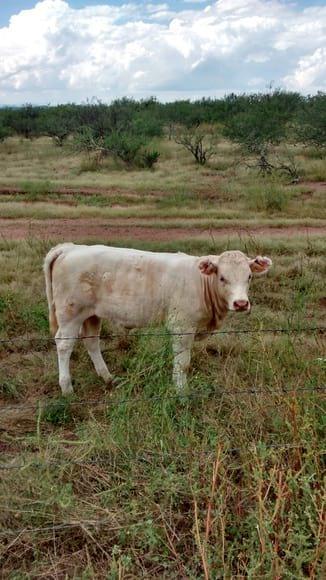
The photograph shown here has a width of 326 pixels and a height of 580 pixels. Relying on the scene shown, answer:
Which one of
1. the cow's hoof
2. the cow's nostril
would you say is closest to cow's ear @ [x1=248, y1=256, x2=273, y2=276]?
the cow's nostril

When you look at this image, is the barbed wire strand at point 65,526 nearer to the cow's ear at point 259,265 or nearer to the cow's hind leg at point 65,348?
the cow's hind leg at point 65,348

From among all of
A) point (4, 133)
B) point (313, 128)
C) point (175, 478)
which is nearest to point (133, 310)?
point (175, 478)

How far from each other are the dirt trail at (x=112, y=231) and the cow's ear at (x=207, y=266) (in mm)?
6654

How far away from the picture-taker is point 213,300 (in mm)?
5793

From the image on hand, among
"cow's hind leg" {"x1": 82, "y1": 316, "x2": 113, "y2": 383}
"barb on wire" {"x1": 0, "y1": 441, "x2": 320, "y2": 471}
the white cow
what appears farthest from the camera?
"cow's hind leg" {"x1": 82, "y1": 316, "x2": 113, "y2": 383}

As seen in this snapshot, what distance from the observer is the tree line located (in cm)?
2719

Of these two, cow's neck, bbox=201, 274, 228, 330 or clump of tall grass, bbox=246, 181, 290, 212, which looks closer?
cow's neck, bbox=201, 274, 228, 330

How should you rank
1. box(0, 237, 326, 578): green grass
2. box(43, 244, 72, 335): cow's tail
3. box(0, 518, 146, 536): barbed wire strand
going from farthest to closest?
box(43, 244, 72, 335): cow's tail, box(0, 518, 146, 536): barbed wire strand, box(0, 237, 326, 578): green grass

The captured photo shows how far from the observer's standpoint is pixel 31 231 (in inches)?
520

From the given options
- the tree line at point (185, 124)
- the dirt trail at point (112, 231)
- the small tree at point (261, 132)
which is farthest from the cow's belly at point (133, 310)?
the tree line at point (185, 124)

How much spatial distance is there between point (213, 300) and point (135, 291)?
A: 2.39ft

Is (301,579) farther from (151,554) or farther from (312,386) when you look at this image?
(312,386)

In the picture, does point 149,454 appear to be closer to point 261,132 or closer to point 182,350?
point 182,350

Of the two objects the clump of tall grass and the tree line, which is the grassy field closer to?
the clump of tall grass
